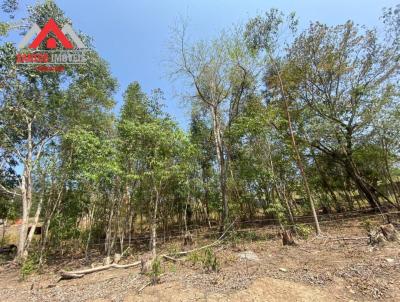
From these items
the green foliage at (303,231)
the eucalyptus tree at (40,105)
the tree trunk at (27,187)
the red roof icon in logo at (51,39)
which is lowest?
the green foliage at (303,231)

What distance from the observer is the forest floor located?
354cm

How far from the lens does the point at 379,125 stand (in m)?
9.21

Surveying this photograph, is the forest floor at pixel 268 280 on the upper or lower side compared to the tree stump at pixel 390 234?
lower

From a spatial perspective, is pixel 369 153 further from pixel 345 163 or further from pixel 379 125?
pixel 379 125

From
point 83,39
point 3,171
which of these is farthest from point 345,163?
point 3,171

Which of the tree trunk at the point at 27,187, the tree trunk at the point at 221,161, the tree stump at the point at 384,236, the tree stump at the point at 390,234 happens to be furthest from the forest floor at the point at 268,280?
the tree trunk at the point at 221,161

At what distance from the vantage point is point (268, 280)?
402cm

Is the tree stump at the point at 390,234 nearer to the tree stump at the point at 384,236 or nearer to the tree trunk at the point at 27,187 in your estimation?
the tree stump at the point at 384,236

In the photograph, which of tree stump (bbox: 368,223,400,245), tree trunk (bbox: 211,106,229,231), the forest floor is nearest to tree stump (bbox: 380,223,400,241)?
tree stump (bbox: 368,223,400,245)

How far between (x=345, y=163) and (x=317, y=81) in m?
4.02

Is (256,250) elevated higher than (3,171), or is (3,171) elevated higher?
(3,171)

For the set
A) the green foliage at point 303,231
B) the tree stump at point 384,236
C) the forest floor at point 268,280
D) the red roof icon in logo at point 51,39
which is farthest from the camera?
the red roof icon in logo at point 51,39

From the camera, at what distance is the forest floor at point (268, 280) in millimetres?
3543

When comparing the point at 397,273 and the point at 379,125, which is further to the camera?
the point at 379,125
